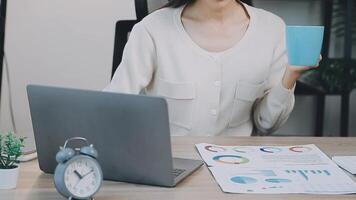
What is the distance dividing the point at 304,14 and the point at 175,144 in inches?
84.7

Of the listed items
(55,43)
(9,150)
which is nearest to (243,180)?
(9,150)

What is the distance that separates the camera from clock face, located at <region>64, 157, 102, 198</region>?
92 cm

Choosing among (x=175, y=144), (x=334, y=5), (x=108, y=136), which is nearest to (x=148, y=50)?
(x=175, y=144)

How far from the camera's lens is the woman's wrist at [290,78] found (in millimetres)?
1468

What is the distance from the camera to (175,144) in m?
1.37

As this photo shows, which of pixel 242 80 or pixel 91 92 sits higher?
pixel 91 92

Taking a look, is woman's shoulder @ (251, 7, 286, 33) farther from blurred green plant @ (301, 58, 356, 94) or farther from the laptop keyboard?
blurred green plant @ (301, 58, 356, 94)

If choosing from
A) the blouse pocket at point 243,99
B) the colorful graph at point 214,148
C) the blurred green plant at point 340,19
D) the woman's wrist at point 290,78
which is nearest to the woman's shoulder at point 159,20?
the blouse pocket at point 243,99

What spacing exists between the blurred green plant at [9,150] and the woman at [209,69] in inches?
25.1

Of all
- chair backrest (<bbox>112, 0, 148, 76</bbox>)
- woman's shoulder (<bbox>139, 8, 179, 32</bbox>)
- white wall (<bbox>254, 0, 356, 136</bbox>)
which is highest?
woman's shoulder (<bbox>139, 8, 179, 32</bbox>)

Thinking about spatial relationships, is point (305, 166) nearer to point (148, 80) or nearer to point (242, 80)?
point (242, 80)

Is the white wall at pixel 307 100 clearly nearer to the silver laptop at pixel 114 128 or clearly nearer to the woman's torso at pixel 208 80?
the woman's torso at pixel 208 80

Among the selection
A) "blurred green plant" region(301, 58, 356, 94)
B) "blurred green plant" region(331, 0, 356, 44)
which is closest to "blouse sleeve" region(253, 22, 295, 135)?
"blurred green plant" region(301, 58, 356, 94)

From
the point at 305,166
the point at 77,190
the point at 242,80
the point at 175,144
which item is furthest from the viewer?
the point at 242,80
